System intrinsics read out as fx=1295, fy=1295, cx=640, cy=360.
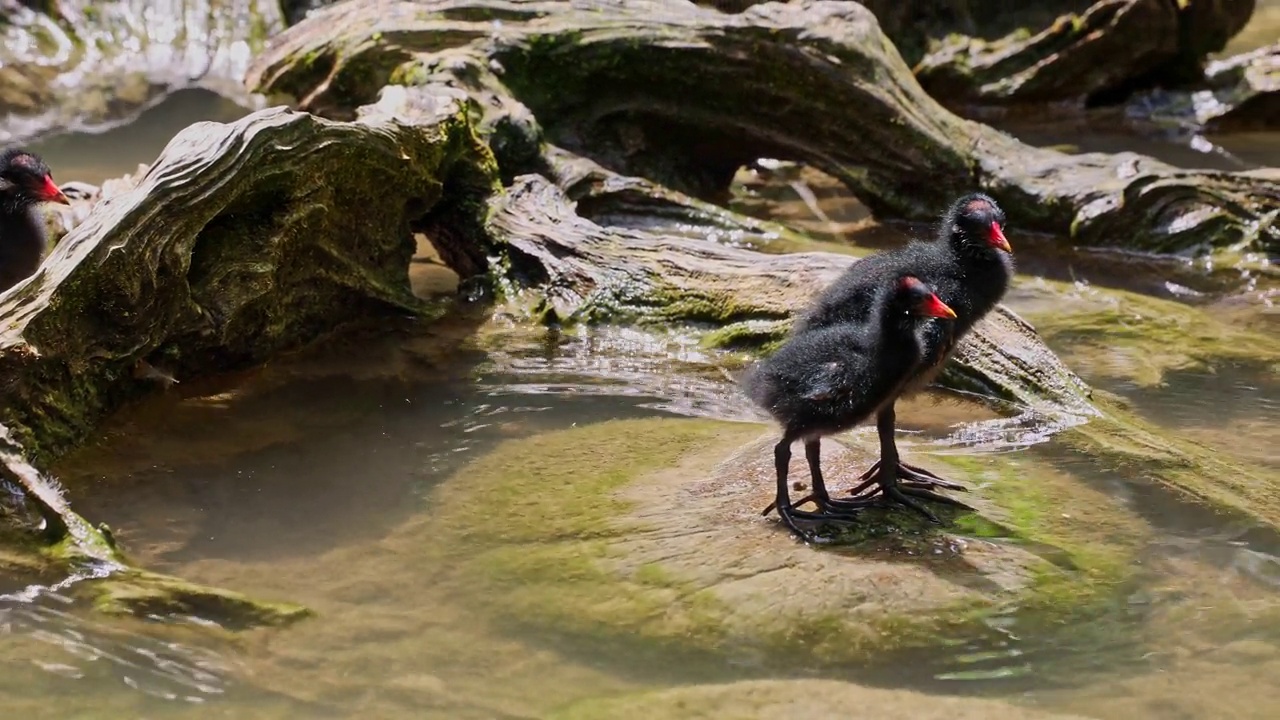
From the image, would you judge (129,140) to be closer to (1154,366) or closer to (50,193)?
(50,193)

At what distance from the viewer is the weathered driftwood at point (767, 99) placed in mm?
8898

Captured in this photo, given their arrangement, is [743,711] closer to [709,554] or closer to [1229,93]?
[709,554]

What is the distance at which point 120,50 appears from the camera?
14.0 metres

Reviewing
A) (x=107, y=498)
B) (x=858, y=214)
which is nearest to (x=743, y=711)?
(x=107, y=498)

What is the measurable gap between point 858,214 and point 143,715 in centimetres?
762

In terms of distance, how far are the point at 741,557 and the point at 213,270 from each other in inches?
123

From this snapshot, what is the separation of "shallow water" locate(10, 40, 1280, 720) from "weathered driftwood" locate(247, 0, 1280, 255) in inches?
101

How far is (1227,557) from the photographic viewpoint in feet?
14.9

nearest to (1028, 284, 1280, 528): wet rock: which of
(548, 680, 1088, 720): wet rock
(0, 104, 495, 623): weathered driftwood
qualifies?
(548, 680, 1088, 720): wet rock

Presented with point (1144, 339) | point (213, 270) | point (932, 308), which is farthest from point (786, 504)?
point (1144, 339)

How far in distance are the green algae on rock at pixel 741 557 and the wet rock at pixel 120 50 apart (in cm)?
886

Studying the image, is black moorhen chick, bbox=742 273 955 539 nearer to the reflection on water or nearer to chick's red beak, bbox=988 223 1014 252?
chick's red beak, bbox=988 223 1014 252

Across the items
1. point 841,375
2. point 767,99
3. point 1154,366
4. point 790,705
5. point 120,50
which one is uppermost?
point 120,50

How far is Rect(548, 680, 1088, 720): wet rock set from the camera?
3521 millimetres
